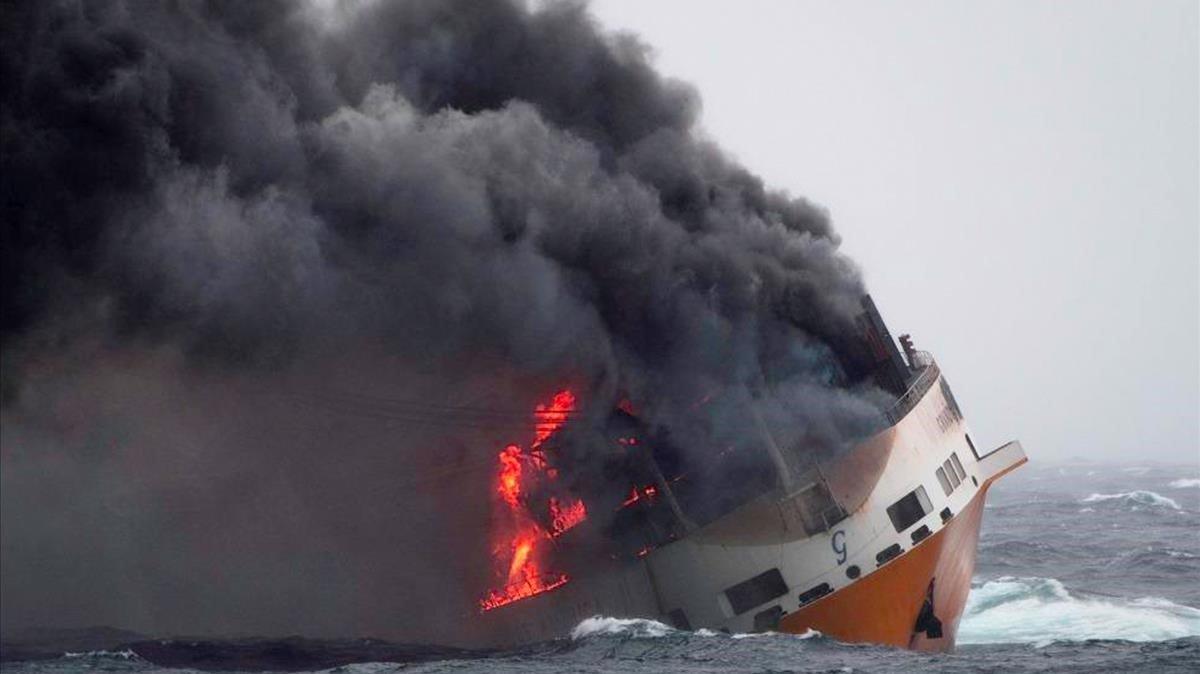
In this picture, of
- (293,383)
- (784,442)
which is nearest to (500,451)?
(293,383)

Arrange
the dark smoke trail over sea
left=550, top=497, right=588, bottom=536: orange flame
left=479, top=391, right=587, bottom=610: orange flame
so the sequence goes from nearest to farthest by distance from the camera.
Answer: the dark smoke trail over sea → left=550, top=497, right=588, bottom=536: orange flame → left=479, top=391, right=587, bottom=610: orange flame

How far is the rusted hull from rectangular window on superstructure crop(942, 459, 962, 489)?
3.44 feet

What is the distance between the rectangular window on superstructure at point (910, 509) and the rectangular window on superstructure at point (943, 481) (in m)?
1.27

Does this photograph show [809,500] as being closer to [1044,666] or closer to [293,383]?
[1044,666]

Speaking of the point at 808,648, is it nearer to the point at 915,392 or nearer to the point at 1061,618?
the point at 915,392

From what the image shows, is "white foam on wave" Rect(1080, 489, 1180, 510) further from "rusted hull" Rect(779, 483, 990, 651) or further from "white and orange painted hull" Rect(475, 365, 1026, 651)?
"white and orange painted hull" Rect(475, 365, 1026, 651)

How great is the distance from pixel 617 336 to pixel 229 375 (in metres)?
12.7

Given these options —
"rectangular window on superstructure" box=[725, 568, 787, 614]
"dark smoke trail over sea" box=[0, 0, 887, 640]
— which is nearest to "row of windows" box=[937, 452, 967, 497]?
"dark smoke trail over sea" box=[0, 0, 887, 640]

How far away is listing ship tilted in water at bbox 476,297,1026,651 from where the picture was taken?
34.7m

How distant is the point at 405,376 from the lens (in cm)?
3803

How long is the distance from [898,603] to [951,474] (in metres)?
5.52

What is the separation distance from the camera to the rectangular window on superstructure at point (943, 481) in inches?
1468

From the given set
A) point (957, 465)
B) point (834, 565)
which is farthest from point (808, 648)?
point (957, 465)

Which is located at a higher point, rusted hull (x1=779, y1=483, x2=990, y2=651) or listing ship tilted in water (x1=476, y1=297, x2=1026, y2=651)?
listing ship tilted in water (x1=476, y1=297, x2=1026, y2=651)
